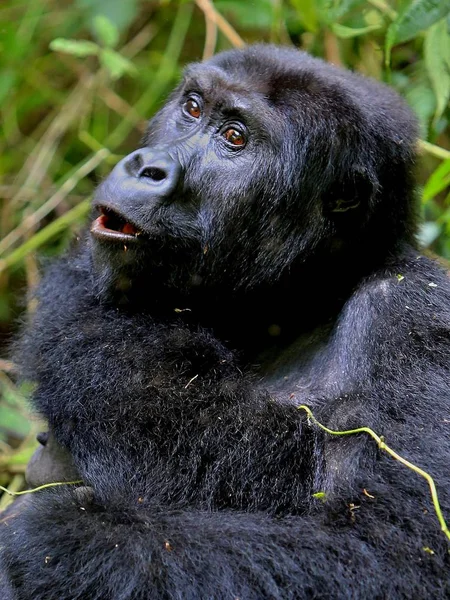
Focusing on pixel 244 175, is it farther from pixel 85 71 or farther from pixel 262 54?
pixel 85 71

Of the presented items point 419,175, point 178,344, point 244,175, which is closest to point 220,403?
point 178,344

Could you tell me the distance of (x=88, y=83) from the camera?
604cm

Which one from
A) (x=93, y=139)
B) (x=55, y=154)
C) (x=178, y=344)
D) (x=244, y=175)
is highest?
(x=244, y=175)

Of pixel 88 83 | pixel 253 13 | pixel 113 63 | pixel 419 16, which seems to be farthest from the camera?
pixel 88 83

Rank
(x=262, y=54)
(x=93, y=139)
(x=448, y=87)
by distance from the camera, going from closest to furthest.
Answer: (x=262, y=54), (x=448, y=87), (x=93, y=139)

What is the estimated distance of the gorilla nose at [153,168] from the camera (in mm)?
2980

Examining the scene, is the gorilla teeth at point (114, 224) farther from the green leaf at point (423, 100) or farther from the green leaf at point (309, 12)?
the green leaf at point (309, 12)

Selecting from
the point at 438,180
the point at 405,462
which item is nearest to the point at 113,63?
the point at 438,180

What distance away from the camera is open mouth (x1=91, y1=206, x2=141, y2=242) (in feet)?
9.75

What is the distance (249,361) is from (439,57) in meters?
1.51

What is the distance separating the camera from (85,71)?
245 inches

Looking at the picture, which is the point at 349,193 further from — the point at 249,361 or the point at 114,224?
the point at 114,224

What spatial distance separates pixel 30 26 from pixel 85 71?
55 cm

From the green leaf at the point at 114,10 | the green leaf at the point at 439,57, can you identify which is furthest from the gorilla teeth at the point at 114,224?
the green leaf at the point at 114,10
